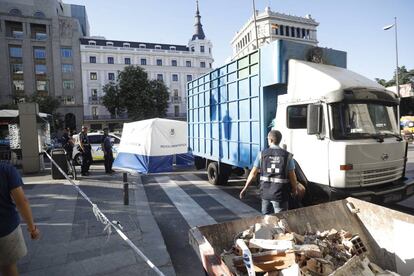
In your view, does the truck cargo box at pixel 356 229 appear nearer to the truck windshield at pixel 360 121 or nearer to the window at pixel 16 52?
the truck windshield at pixel 360 121

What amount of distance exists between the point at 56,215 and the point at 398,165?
6.82 metres

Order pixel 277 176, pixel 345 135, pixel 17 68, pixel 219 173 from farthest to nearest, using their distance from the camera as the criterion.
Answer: pixel 17 68, pixel 219 173, pixel 345 135, pixel 277 176

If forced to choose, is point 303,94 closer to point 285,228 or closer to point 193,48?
point 285,228

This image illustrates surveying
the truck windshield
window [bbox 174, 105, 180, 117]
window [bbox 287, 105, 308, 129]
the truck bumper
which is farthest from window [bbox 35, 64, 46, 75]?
the truck bumper

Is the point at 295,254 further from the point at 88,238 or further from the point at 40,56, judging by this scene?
the point at 40,56

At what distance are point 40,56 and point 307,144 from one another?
1983 inches

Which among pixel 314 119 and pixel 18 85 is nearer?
pixel 314 119

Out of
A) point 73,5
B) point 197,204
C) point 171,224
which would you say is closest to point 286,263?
point 171,224

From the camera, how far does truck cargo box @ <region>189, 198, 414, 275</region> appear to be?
2760 mm

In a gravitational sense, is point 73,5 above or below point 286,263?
above

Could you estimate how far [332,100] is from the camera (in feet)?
15.4

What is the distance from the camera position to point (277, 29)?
68.3 metres

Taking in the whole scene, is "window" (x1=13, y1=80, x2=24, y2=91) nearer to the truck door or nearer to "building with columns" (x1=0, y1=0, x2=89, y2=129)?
"building with columns" (x1=0, y1=0, x2=89, y2=129)

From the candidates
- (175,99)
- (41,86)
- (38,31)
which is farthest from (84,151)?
(175,99)
